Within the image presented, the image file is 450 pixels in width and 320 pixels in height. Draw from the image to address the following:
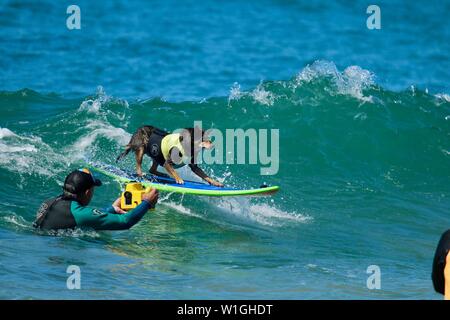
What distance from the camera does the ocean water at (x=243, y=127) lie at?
9984 millimetres

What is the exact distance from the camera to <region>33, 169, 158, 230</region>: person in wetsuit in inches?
382

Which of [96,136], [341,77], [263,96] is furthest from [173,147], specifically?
[341,77]

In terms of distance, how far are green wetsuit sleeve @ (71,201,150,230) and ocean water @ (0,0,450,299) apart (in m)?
0.38

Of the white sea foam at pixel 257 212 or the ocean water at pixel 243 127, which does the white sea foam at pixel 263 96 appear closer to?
the ocean water at pixel 243 127

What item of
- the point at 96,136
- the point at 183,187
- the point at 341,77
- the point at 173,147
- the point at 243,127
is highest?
the point at 341,77

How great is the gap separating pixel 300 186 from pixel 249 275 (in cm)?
533

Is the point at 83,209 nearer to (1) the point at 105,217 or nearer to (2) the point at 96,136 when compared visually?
(1) the point at 105,217

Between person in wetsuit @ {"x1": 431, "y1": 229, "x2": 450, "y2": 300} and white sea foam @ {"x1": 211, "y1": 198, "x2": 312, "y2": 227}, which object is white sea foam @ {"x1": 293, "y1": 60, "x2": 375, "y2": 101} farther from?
person in wetsuit @ {"x1": 431, "y1": 229, "x2": 450, "y2": 300}

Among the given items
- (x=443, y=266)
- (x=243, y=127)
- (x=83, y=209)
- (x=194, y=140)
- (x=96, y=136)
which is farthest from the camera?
(x=243, y=127)

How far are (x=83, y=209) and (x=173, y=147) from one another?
311 centimetres

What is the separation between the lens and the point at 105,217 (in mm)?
9844

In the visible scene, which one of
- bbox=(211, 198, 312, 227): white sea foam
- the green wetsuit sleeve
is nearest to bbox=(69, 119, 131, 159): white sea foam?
bbox=(211, 198, 312, 227): white sea foam

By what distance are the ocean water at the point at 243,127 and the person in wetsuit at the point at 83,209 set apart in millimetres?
340

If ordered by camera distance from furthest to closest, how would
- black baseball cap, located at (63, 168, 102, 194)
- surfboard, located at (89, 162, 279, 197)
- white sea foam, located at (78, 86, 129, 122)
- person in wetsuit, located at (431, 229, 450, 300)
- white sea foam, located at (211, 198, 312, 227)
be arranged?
white sea foam, located at (78, 86, 129, 122)
white sea foam, located at (211, 198, 312, 227)
surfboard, located at (89, 162, 279, 197)
black baseball cap, located at (63, 168, 102, 194)
person in wetsuit, located at (431, 229, 450, 300)
